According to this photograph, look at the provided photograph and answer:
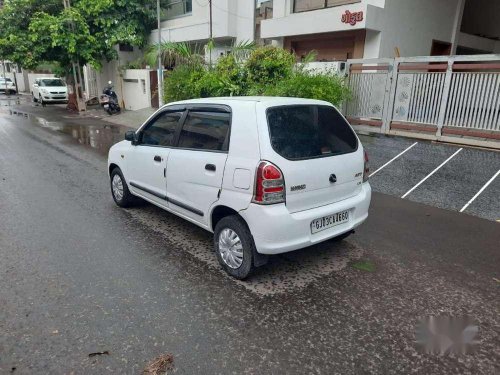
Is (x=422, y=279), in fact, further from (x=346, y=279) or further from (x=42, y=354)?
(x=42, y=354)

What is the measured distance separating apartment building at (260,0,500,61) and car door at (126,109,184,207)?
27.0 feet

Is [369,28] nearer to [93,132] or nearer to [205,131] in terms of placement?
[205,131]

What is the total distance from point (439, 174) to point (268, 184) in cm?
504

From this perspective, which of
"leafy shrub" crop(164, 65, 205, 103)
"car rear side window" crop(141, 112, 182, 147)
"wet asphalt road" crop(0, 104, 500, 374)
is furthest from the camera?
"leafy shrub" crop(164, 65, 205, 103)

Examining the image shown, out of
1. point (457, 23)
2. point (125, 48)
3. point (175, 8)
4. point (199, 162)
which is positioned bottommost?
point (199, 162)

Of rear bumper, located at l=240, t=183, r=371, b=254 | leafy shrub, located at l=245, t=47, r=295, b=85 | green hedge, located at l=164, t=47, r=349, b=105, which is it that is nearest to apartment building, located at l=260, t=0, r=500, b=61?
green hedge, located at l=164, t=47, r=349, b=105

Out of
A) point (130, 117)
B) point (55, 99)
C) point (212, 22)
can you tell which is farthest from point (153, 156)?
point (55, 99)

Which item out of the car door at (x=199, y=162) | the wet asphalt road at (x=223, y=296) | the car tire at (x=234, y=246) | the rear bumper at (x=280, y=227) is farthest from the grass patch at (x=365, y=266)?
the car door at (x=199, y=162)

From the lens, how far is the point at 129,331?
9.30 feet

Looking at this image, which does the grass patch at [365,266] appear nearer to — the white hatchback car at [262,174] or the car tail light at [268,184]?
the white hatchback car at [262,174]

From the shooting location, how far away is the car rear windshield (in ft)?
11.2

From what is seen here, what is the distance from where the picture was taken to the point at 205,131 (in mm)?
3955

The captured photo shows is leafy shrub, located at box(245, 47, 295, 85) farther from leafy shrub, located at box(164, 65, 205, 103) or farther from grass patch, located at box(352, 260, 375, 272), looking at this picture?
grass patch, located at box(352, 260, 375, 272)

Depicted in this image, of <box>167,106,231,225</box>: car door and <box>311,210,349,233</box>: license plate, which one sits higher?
<box>167,106,231,225</box>: car door
